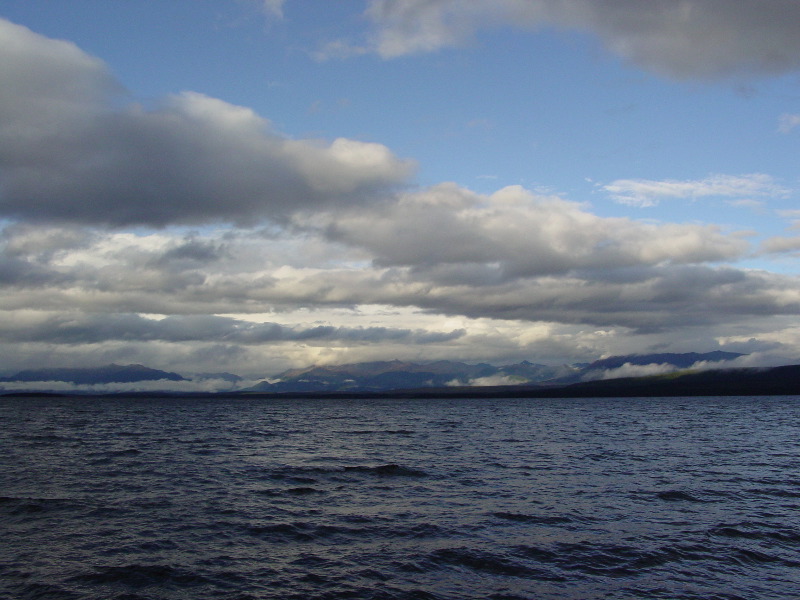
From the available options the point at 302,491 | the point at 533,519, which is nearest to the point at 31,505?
the point at 302,491

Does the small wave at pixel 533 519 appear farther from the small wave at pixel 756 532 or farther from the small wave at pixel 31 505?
the small wave at pixel 31 505

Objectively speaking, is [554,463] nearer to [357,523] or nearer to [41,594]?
[357,523]

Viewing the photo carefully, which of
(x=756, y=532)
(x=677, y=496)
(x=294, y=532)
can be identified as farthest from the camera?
(x=677, y=496)

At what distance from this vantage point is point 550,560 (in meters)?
24.6

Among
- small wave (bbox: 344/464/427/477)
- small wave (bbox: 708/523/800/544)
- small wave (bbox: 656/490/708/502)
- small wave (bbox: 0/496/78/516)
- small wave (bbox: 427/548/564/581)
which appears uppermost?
small wave (bbox: 427/548/564/581)

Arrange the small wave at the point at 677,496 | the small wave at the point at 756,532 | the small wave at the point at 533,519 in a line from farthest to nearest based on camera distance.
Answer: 1. the small wave at the point at 677,496
2. the small wave at the point at 533,519
3. the small wave at the point at 756,532

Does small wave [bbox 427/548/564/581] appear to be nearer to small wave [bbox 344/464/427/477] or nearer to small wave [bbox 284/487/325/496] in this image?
small wave [bbox 284/487/325/496]

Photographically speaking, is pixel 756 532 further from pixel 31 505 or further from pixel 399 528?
pixel 31 505

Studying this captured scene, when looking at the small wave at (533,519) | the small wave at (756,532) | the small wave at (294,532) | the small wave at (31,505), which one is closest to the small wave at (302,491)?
the small wave at (294,532)

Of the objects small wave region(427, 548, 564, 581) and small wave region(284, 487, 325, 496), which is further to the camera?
small wave region(284, 487, 325, 496)

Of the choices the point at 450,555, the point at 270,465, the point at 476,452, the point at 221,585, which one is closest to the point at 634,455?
the point at 476,452

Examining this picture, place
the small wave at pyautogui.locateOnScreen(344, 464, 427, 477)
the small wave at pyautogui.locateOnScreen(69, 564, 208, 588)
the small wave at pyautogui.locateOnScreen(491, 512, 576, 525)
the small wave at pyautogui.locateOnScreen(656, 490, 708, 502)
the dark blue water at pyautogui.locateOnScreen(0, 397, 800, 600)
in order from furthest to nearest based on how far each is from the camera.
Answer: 1. the small wave at pyautogui.locateOnScreen(344, 464, 427, 477)
2. the small wave at pyautogui.locateOnScreen(656, 490, 708, 502)
3. the small wave at pyautogui.locateOnScreen(491, 512, 576, 525)
4. the small wave at pyautogui.locateOnScreen(69, 564, 208, 588)
5. the dark blue water at pyautogui.locateOnScreen(0, 397, 800, 600)

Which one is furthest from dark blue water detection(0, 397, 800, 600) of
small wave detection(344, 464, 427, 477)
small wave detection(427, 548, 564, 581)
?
small wave detection(344, 464, 427, 477)

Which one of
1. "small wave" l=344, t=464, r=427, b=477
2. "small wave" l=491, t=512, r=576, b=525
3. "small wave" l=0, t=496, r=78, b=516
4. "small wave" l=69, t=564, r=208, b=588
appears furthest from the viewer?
"small wave" l=344, t=464, r=427, b=477
